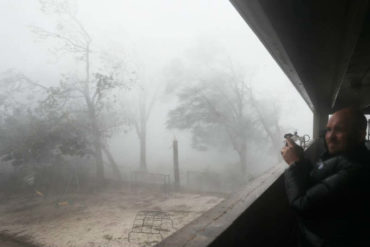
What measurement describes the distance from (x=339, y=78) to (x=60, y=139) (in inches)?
695

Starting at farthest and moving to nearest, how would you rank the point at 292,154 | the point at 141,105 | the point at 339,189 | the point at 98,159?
the point at 141,105, the point at 98,159, the point at 292,154, the point at 339,189

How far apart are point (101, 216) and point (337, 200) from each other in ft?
37.4

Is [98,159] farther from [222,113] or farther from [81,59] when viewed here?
[222,113]

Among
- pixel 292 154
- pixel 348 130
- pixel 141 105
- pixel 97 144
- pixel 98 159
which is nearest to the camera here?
pixel 348 130

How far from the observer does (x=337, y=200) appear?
3.46ft

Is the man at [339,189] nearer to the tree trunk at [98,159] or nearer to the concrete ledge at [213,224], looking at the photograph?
the concrete ledge at [213,224]

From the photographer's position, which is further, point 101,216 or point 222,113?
point 222,113

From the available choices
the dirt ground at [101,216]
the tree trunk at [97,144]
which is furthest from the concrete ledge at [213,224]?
the tree trunk at [97,144]

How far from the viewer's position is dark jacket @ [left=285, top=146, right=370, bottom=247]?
1037 millimetres

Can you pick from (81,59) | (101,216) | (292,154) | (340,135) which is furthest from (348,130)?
(81,59)

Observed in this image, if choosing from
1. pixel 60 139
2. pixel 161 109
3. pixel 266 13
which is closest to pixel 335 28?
pixel 266 13

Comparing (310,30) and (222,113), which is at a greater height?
(222,113)

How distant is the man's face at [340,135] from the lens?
117cm

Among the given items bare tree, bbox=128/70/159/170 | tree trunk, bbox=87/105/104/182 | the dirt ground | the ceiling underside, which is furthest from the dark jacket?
bare tree, bbox=128/70/159/170
